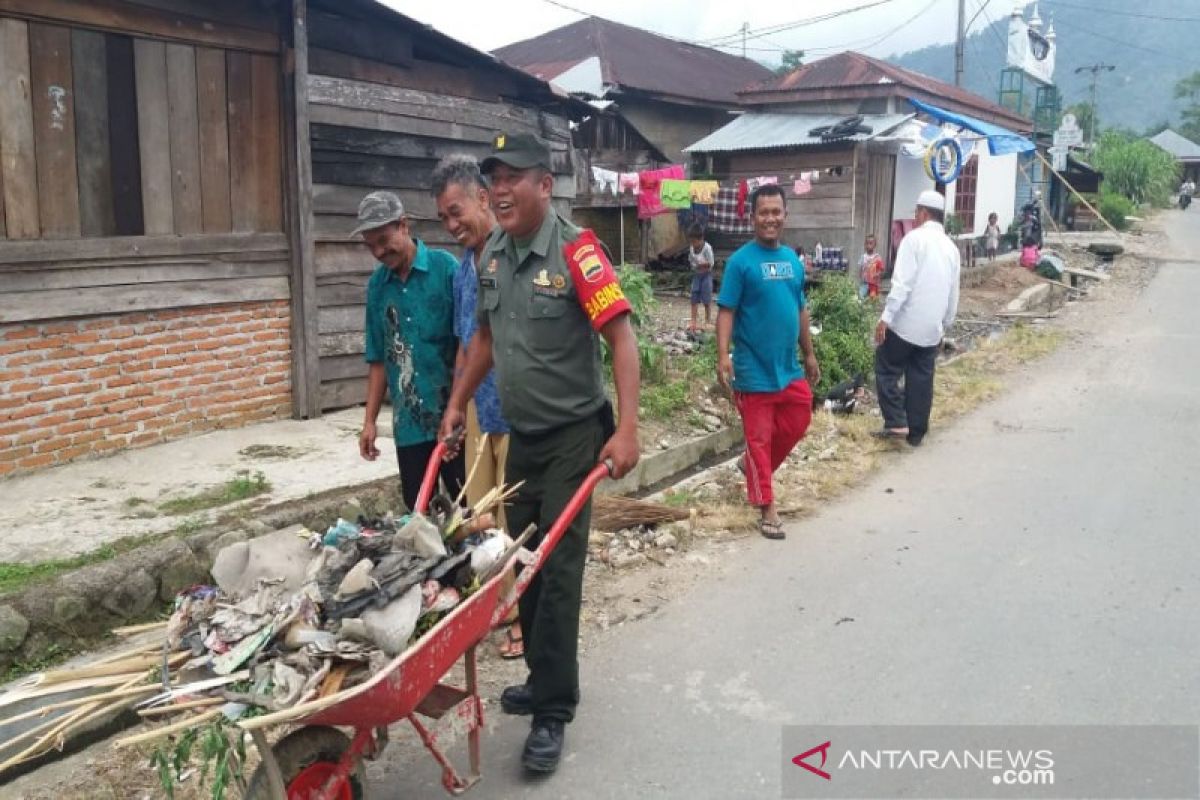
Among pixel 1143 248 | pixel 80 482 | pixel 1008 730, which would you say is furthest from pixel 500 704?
pixel 1143 248

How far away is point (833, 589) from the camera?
15.6ft

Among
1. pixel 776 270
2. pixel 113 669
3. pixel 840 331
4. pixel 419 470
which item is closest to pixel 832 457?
pixel 776 270

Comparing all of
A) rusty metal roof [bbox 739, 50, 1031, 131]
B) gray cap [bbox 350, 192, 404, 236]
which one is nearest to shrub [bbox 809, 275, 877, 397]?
gray cap [bbox 350, 192, 404, 236]

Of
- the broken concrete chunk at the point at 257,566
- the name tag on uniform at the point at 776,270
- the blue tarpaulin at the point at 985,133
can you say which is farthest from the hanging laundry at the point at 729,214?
the broken concrete chunk at the point at 257,566

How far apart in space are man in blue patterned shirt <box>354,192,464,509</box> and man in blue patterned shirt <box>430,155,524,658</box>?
7cm

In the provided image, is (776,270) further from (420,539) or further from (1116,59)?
(1116,59)

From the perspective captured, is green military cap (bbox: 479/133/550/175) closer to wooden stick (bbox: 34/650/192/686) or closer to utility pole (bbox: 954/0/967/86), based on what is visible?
wooden stick (bbox: 34/650/192/686)

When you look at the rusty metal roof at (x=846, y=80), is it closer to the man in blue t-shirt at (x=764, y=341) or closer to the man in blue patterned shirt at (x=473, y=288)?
the man in blue t-shirt at (x=764, y=341)

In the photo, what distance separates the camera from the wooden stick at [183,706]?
7.48 feet

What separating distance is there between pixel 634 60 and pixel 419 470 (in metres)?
18.5

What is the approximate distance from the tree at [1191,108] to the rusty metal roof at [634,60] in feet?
244

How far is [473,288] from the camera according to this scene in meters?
4.04

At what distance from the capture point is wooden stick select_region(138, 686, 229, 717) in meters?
2.28

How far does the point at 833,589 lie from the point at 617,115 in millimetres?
14727
